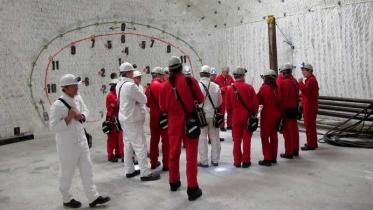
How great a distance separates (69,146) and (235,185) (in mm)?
2442

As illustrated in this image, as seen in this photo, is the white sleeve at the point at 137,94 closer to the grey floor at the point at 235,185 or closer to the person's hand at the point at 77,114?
the person's hand at the point at 77,114

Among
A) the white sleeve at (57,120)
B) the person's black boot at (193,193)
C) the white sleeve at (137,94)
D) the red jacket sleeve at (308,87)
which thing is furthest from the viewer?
the red jacket sleeve at (308,87)

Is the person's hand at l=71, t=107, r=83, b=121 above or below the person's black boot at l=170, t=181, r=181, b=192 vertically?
above

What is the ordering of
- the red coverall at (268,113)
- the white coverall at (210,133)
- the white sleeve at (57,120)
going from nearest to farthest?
the white sleeve at (57,120) < the red coverall at (268,113) < the white coverall at (210,133)

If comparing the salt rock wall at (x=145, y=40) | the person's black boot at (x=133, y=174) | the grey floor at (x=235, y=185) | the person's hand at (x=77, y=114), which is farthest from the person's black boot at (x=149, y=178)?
the salt rock wall at (x=145, y=40)

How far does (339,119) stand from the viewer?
30.3ft

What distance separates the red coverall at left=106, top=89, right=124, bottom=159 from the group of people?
0.06 ft

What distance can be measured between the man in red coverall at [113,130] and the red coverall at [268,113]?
2642mm

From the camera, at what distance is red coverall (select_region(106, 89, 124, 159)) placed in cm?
664

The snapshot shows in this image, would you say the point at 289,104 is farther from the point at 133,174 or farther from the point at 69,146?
the point at 69,146

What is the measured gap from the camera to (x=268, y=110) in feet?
20.3

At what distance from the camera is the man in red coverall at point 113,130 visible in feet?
21.8

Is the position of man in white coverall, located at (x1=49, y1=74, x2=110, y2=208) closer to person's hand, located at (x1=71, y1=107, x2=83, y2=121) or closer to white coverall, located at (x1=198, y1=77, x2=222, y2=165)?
person's hand, located at (x1=71, y1=107, x2=83, y2=121)

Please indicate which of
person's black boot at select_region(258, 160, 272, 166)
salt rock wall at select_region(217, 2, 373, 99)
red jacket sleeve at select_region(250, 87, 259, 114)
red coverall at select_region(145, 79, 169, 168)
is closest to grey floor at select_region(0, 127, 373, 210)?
person's black boot at select_region(258, 160, 272, 166)
